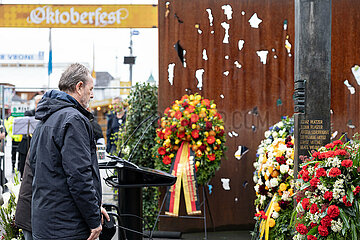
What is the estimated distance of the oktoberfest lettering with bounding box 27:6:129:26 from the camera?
9.40 metres

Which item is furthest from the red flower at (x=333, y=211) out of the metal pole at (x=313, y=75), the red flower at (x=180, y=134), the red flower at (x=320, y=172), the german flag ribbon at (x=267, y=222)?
the red flower at (x=180, y=134)

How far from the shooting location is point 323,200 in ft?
9.71

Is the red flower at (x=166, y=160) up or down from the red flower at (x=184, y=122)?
down

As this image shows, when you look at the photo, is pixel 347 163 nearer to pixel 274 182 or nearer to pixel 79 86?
pixel 274 182

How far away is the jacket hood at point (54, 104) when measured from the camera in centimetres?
261

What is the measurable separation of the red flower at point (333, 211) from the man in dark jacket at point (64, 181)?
4.81ft

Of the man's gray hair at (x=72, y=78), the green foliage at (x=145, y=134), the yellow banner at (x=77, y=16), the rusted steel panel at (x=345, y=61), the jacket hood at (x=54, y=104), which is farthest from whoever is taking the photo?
the yellow banner at (x=77, y=16)

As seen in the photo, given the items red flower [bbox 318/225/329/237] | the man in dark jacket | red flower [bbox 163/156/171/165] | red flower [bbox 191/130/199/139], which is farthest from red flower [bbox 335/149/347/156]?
red flower [bbox 163/156/171/165]

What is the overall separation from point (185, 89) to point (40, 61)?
4129cm

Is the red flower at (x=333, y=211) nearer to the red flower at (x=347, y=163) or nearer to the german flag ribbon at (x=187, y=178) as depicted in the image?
the red flower at (x=347, y=163)

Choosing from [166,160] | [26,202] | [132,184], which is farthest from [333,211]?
[166,160]

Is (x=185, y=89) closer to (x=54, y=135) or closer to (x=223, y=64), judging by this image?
(x=223, y=64)

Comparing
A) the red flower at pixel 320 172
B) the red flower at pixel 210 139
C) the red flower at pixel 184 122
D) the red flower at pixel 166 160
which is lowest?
the red flower at pixel 166 160

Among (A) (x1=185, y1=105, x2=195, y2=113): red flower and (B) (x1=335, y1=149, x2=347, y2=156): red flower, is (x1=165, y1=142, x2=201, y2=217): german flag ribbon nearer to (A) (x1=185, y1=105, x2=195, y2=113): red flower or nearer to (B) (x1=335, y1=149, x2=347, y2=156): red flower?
(A) (x1=185, y1=105, x2=195, y2=113): red flower
